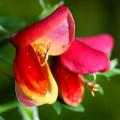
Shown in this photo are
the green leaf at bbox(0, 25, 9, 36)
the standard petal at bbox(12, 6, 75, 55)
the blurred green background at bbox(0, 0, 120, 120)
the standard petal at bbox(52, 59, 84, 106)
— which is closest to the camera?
the standard petal at bbox(12, 6, 75, 55)

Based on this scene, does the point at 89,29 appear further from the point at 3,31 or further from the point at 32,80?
the point at 32,80

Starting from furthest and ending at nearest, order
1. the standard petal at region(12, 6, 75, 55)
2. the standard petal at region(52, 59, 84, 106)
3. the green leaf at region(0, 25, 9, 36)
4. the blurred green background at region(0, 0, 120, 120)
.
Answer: the blurred green background at region(0, 0, 120, 120) → the green leaf at region(0, 25, 9, 36) → the standard petal at region(52, 59, 84, 106) → the standard petal at region(12, 6, 75, 55)

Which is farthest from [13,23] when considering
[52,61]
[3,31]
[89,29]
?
[89,29]

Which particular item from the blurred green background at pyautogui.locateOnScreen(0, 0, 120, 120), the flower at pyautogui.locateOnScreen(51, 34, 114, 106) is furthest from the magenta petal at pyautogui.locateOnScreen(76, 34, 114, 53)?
the blurred green background at pyautogui.locateOnScreen(0, 0, 120, 120)

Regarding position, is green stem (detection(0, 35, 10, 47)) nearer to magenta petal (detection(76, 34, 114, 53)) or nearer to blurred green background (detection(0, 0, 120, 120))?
magenta petal (detection(76, 34, 114, 53))

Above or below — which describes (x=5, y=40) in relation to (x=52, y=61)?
above

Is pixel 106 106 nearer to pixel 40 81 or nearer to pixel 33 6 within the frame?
pixel 33 6

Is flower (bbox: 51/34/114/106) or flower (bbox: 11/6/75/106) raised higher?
flower (bbox: 11/6/75/106)
